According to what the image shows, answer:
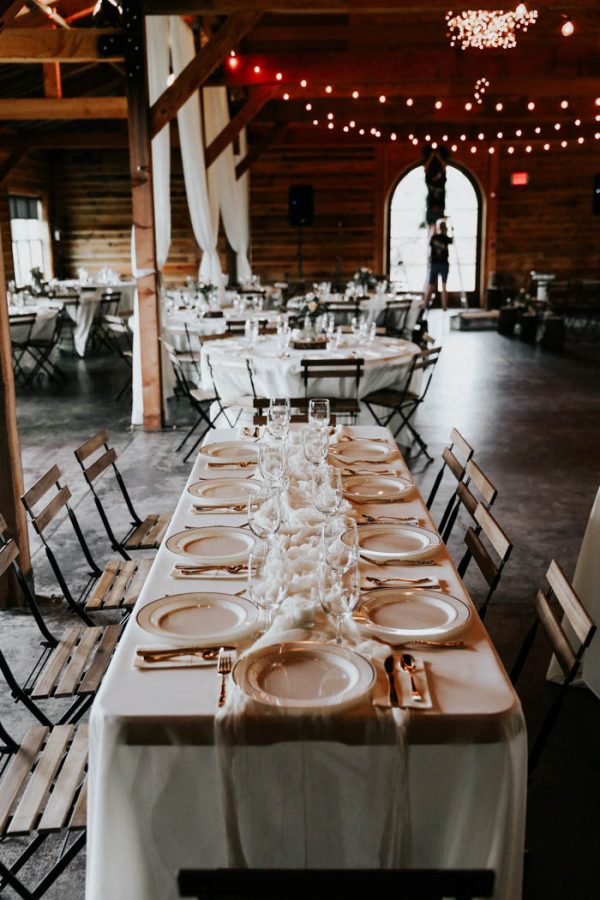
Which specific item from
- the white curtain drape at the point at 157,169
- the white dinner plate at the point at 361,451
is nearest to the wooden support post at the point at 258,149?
the white curtain drape at the point at 157,169

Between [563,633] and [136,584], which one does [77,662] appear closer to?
[136,584]

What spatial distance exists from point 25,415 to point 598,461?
5.13 metres

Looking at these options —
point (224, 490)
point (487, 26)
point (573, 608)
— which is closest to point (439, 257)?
point (487, 26)

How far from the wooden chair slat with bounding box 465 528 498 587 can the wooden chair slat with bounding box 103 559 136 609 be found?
1.23 m

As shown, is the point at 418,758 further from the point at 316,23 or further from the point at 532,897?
the point at 316,23

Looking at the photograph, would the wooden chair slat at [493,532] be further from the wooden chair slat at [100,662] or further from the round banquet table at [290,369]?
the round banquet table at [290,369]

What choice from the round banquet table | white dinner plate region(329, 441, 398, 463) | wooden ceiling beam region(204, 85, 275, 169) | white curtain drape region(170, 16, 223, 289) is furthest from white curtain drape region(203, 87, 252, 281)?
white dinner plate region(329, 441, 398, 463)

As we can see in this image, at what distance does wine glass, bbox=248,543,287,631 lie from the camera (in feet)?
6.63

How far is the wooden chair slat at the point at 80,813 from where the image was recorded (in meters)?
1.92

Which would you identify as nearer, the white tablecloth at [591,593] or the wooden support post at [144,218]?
the white tablecloth at [591,593]

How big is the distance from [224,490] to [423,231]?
1567 centimetres

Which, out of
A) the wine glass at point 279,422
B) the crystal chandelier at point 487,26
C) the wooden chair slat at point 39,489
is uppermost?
the crystal chandelier at point 487,26

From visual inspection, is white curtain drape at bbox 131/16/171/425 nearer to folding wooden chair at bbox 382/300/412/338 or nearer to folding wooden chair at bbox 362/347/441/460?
folding wooden chair at bbox 362/347/441/460

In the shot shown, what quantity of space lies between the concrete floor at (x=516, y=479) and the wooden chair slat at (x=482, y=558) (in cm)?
73
